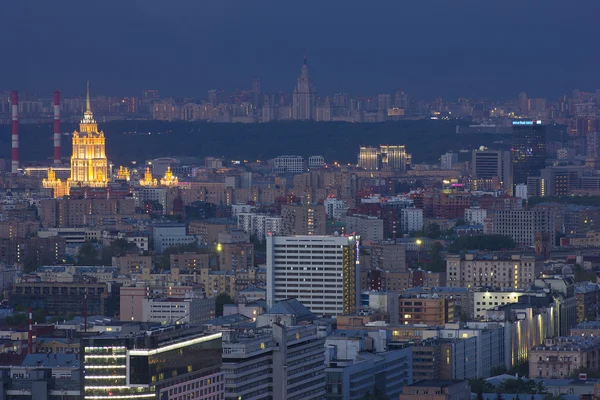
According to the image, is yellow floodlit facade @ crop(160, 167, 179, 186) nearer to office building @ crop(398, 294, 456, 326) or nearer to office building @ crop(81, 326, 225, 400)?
office building @ crop(398, 294, 456, 326)

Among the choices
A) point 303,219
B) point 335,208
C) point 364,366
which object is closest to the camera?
point 364,366

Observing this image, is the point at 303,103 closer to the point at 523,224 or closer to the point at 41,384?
the point at 523,224

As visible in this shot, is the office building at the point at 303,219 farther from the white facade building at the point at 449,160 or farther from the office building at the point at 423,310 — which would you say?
the white facade building at the point at 449,160

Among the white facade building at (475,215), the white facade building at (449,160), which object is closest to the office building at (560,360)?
the white facade building at (475,215)

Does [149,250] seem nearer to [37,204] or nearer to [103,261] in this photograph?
[103,261]

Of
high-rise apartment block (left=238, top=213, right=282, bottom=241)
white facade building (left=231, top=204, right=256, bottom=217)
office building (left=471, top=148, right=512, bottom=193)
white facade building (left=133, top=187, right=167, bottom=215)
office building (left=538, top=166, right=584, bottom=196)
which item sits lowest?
high-rise apartment block (left=238, top=213, right=282, bottom=241)

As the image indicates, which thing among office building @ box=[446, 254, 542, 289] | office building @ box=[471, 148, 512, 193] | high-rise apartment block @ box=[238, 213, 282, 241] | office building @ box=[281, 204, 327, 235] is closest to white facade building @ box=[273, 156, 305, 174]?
office building @ box=[471, 148, 512, 193]

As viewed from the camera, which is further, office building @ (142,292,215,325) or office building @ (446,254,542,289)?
office building @ (446,254,542,289)

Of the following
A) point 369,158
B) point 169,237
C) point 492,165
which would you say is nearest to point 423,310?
point 169,237
